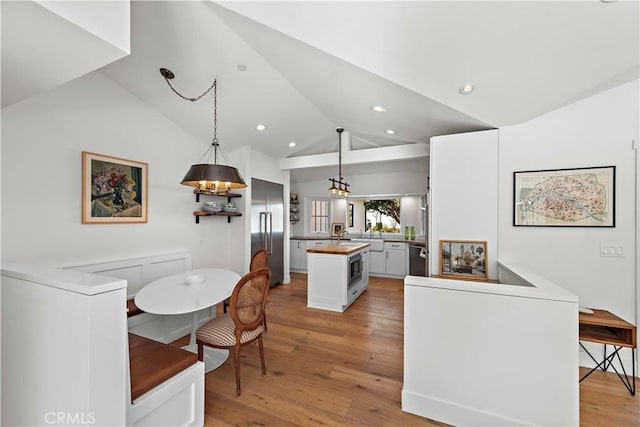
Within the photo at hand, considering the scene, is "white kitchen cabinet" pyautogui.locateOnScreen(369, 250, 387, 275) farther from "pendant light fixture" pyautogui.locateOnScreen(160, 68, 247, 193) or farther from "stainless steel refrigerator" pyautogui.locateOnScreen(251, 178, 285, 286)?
"pendant light fixture" pyautogui.locateOnScreen(160, 68, 247, 193)

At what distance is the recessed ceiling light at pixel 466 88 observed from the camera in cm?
224

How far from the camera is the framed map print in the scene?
2.39 meters

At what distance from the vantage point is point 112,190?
2760 mm

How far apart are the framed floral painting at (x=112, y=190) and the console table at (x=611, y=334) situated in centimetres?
428

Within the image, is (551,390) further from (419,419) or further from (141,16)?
(141,16)

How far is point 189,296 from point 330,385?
1376 millimetres

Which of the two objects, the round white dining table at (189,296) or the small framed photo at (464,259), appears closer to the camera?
the round white dining table at (189,296)

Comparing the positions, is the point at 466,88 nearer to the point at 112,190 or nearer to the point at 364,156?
the point at 364,156

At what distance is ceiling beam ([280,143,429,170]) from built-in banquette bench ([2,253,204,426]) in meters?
3.94

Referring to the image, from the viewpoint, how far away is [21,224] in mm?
2141

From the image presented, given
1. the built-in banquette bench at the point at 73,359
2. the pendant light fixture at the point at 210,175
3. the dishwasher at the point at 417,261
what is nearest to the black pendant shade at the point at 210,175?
the pendant light fixture at the point at 210,175

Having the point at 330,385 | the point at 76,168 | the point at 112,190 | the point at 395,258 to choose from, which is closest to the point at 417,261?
the point at 395,258

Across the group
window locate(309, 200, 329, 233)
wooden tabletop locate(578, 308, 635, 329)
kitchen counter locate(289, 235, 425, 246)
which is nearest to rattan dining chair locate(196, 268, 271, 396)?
wooden tabletop locate(578, 308, 635, 329)

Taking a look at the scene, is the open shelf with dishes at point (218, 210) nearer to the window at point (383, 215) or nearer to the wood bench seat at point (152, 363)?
the wood bench seat at point (152, 363)
